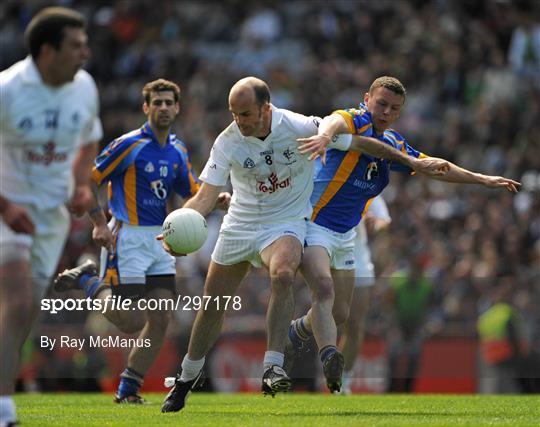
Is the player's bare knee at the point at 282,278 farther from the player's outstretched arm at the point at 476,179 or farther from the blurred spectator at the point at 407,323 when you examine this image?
the blurred spectator at the point at 407,323

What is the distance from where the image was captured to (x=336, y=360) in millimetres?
9797

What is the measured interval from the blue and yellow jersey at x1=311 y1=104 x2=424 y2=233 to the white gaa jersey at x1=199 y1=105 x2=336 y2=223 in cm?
86

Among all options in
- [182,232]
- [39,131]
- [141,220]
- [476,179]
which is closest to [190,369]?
[182,232]

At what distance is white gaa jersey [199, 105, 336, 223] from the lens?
1021cm

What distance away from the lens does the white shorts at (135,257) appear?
40.8 ft

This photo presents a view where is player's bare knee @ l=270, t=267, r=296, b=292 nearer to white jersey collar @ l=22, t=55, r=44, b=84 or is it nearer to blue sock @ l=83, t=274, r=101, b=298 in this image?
white jersey collar @ l=22, t=55, r=44, b=84

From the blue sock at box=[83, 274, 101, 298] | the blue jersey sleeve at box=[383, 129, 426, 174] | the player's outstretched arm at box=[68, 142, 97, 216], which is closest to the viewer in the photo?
the player's outstretched arm at box=[68, 142, 97, 216]

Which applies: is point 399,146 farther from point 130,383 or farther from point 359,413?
point 130,383

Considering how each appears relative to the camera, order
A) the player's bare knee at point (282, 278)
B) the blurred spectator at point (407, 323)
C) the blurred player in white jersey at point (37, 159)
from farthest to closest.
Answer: the blurred spectator at point (407, 323) < the player's bare knee at point (282, 278) < the blurred player in white jersey at point (37, 159)

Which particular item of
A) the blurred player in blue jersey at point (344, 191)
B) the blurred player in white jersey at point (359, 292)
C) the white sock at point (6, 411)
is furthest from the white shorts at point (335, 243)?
the white sock at point (6, 411)

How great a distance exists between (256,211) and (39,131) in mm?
2955

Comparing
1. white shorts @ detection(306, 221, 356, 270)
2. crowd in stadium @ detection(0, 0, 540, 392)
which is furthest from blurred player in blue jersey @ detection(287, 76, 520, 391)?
crowd in stadium @ detection(0, 0, 540, 392)

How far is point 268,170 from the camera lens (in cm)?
1028

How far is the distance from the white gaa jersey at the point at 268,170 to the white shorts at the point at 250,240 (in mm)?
75
